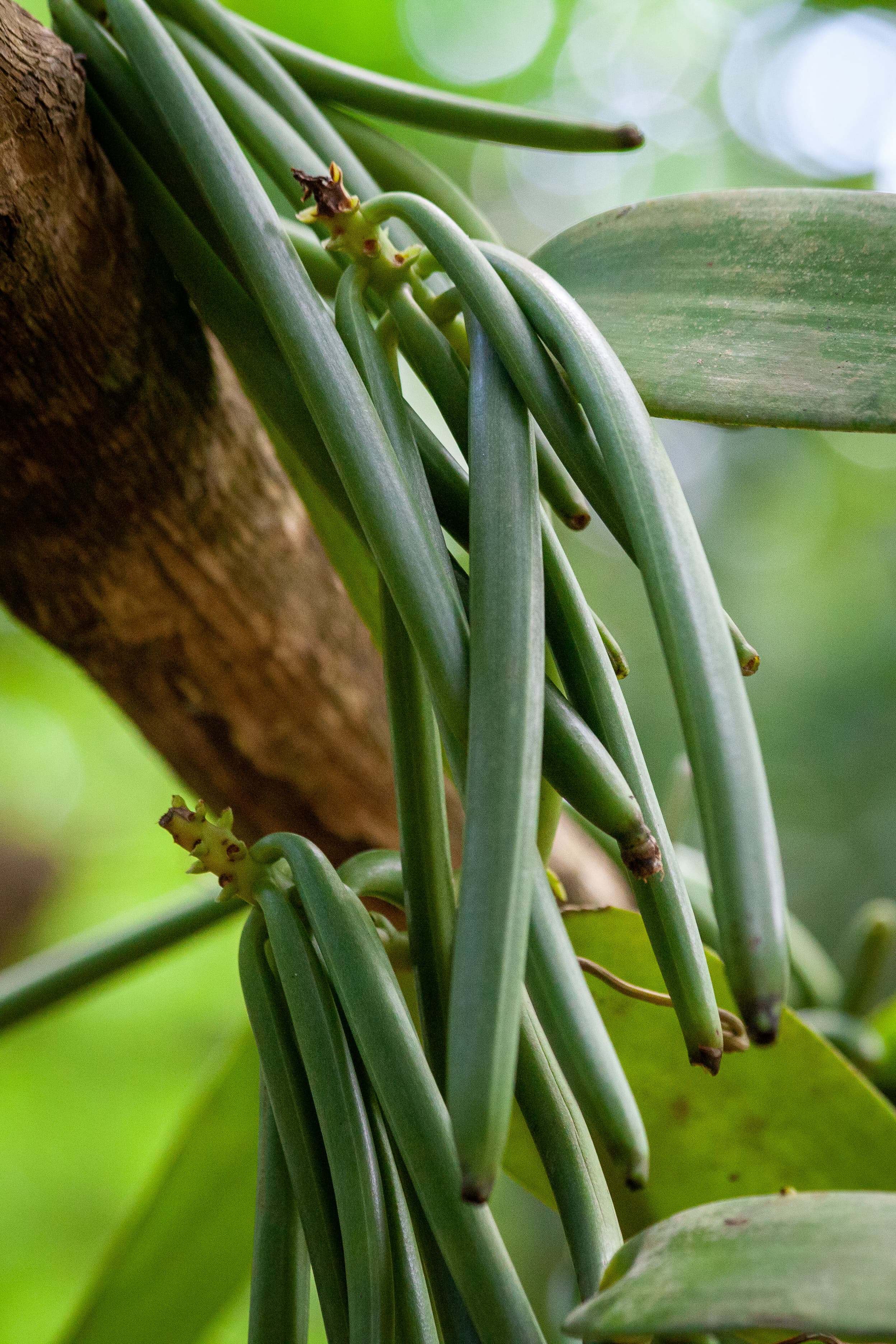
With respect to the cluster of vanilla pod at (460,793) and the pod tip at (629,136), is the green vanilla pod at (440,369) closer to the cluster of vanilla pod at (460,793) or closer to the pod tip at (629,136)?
the cluster of vanilla pod at (460,793)

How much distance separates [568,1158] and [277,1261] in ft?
0.23

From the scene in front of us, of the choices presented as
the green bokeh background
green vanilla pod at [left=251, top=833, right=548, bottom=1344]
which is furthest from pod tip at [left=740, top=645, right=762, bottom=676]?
the green bokeh background

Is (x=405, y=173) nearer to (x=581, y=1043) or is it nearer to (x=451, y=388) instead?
(x=451, y=388)

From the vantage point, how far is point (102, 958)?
0.44 m

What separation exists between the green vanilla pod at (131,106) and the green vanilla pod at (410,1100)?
0.64 feet

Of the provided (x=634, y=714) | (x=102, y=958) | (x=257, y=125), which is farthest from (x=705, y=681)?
(x=634, y=714)

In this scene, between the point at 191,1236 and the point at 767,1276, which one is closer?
the point at 767,1276

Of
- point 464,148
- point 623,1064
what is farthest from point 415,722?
point 464,148

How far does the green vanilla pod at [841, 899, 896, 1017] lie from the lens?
560 millimetres

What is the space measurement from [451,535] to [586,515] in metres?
0.03

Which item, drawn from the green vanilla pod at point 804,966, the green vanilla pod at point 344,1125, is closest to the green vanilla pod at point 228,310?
the green vanilla pod at point 344,1125

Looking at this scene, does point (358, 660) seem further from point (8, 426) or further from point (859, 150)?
point (859, 150)

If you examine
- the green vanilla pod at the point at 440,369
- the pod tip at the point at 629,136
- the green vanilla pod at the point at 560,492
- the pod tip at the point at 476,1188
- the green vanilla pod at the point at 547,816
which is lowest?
the green vanilla pod at the point at 547,816

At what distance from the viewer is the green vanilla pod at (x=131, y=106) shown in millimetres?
302
